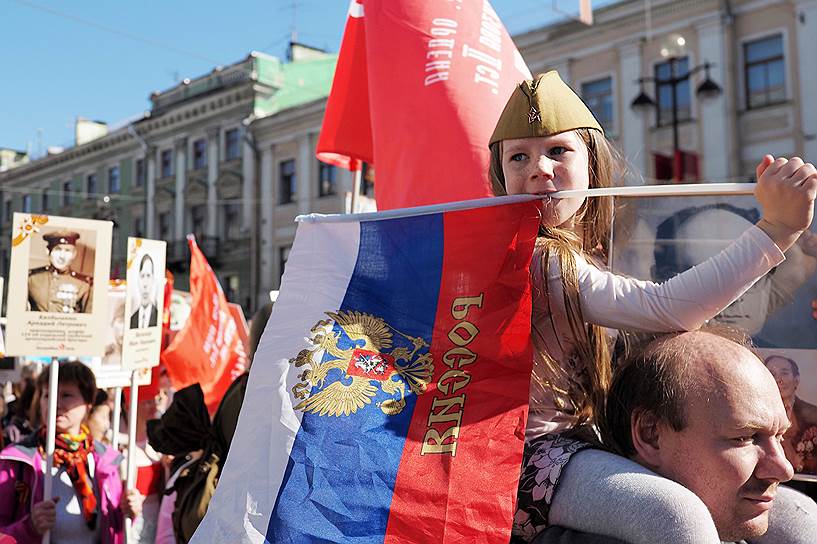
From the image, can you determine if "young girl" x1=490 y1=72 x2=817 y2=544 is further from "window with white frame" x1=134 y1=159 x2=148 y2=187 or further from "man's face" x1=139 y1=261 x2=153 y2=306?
"window with white frame" x1=134 y1=159 x2=148 y2=187

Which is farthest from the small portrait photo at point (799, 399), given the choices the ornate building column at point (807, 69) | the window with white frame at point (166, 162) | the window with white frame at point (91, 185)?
the window with white frame at point (91, 185)

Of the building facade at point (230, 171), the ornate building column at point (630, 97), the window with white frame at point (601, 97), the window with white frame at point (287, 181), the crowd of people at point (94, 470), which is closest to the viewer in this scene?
the crowd of people at point (94, 470)

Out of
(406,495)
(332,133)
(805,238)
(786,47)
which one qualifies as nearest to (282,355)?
(406,495)

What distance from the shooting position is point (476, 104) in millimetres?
3076

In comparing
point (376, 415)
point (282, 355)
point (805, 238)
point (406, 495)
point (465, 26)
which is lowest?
point (406, 495)

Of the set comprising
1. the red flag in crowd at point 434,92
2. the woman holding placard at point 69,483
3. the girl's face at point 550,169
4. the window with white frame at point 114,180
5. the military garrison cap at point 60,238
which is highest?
the window with white frame at point 114,180

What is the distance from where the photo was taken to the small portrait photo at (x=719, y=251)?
2162 mm

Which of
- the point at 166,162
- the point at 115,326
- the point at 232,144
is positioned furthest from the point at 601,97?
the point at 166,162

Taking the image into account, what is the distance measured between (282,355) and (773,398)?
93 centimetres

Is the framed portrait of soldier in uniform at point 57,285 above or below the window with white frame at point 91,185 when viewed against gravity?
below

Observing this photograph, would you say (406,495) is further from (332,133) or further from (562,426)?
(332,133)

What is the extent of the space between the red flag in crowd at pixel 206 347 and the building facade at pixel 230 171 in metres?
18.8

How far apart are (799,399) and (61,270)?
3478 millimetres

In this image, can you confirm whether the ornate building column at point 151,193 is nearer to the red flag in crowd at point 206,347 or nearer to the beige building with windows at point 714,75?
the beige building with windows at point 714,75
